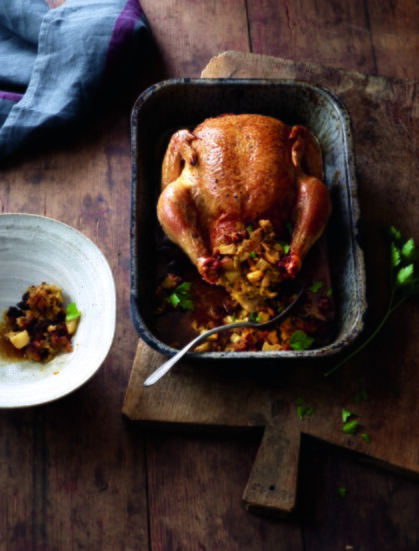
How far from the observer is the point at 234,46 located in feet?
10.3

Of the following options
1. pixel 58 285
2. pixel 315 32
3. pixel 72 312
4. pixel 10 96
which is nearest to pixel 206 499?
pixel 72 312

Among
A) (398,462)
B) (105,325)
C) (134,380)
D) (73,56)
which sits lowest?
(398,462)

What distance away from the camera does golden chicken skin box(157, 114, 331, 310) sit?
242 centimetres

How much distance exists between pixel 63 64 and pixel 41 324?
1200 mm

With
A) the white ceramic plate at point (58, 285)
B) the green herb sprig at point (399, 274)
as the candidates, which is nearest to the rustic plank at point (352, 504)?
the green herb sprig at point (399, 274)

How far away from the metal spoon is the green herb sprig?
28cm

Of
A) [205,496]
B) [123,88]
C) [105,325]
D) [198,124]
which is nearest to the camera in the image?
[105,325]

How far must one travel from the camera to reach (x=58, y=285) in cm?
250

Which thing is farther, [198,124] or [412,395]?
[198,124]

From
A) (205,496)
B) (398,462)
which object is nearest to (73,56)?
(205,496)

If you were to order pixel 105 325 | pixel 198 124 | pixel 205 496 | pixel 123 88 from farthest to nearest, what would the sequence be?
pixel 123 88 < pixel 198 124 < pixel 205 496 < pixel 105 325

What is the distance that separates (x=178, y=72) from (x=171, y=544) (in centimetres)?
202

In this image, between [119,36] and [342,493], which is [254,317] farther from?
[119,36]

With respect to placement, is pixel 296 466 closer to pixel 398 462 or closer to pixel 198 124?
pixel 398 462
